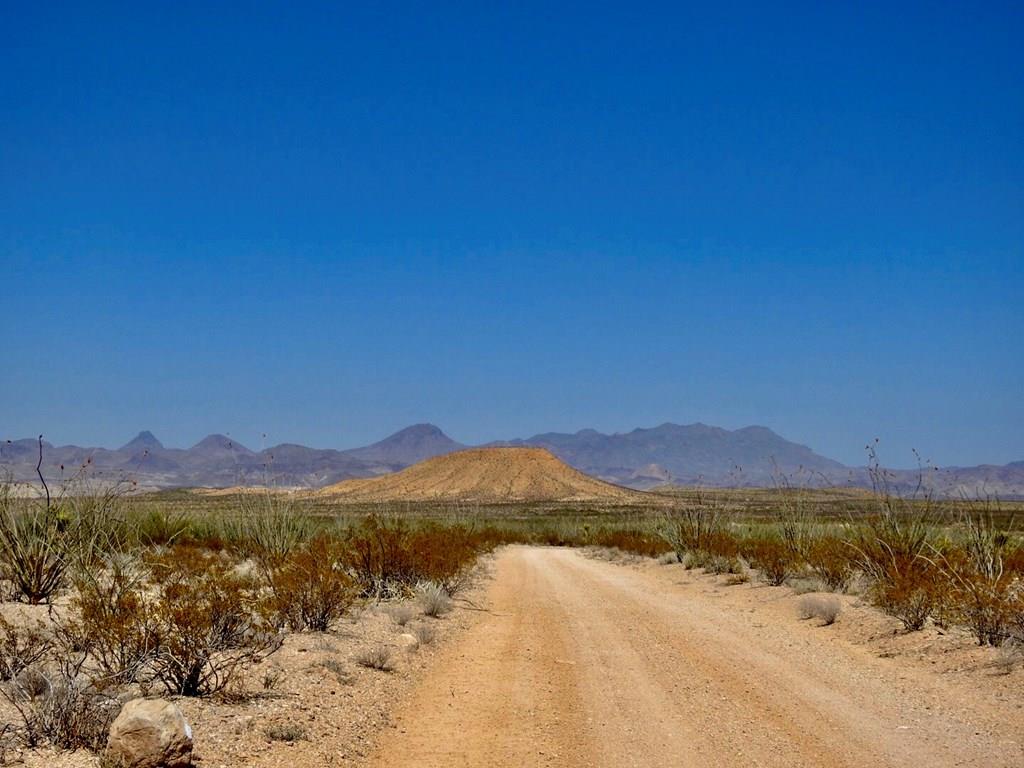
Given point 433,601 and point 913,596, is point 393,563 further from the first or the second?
point 913,596

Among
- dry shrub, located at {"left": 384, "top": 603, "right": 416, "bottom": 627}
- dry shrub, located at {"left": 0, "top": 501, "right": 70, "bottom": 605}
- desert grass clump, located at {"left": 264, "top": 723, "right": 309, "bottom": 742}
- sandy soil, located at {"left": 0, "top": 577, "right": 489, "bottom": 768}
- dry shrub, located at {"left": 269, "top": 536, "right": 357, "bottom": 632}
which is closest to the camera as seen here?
sandy soil, located at {"left": 0, "top": 577, "right": 489, "bottom": 768}

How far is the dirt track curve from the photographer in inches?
289

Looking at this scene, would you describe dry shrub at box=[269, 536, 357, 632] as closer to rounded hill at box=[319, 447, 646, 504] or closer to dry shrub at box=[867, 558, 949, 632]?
dry shrub at box=[867, 558, 949, 632]

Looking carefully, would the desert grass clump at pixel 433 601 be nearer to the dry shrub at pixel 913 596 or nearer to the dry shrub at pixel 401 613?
the dry shrub at pixel 401 613

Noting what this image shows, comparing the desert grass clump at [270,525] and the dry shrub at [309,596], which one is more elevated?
the desert grass clump at [270,525]

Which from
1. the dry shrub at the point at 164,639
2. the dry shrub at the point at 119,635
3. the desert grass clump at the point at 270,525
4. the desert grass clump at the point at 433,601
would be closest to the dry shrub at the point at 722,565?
the desert grass clump at the point at 433,601

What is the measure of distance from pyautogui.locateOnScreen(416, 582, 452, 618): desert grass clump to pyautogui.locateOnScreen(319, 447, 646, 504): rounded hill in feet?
347

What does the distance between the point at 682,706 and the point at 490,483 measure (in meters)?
131

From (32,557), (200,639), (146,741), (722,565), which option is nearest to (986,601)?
(200,639)

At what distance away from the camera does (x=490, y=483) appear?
13950 cm

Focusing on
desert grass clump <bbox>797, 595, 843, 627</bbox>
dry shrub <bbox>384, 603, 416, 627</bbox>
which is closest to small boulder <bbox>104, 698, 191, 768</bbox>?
dry shrub <bbox>384, 603, 416, 627</bbox>

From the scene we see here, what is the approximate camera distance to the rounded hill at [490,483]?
13150 centimetres

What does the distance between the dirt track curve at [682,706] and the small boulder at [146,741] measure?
1.72 m

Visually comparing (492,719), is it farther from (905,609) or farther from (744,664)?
(905,609)
